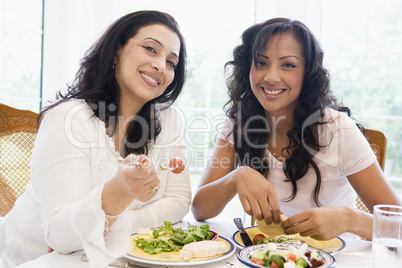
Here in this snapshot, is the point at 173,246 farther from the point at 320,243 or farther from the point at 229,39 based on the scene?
the point at 229,39

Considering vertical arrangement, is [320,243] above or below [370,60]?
below

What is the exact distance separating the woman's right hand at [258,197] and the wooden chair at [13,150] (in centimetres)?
106

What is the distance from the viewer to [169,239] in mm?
1097

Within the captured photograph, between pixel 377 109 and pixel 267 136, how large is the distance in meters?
1.46

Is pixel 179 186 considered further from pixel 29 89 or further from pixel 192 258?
pixel 29 89

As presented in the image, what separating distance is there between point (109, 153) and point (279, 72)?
752mm

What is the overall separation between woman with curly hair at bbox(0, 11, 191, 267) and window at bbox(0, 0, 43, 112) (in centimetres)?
143

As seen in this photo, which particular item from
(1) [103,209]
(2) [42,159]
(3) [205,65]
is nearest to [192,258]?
(1) [103,209]

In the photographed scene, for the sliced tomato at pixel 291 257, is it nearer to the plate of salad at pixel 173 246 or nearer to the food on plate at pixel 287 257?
the food on plate at pixel 287 257

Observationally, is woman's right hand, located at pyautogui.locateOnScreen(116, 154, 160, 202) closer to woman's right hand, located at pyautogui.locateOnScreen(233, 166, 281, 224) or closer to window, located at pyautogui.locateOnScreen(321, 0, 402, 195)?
woman's right hand, located at pyautogui.locateOnScreen(233, 166, 281, 224)

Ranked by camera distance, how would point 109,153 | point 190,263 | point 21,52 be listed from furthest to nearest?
point 21,52 → point 109,153 → point 190,263

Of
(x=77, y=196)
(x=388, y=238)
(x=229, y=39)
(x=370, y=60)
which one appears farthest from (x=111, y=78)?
(x=370, y=60)

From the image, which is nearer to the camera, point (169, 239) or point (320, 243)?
point (169, 239)

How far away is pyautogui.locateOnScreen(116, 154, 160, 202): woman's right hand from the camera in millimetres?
868
